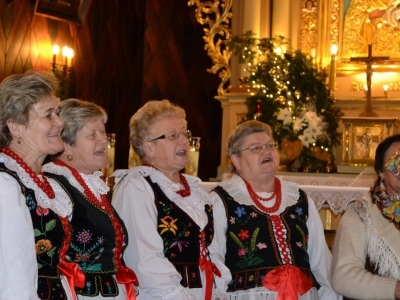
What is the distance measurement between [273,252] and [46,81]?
4.66 ft

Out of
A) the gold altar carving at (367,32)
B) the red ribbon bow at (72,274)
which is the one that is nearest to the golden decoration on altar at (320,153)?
the gold altar carving at (367,32)

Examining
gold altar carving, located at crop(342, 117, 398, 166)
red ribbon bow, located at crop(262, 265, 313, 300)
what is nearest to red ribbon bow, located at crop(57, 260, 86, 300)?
red ribbon bow, located at crop(262, 265, 313, 300)

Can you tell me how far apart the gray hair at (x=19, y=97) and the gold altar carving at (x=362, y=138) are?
190 inches

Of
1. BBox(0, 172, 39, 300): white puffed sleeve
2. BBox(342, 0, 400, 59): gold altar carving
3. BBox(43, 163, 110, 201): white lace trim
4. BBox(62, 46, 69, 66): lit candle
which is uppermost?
BBox(342, 0, 400, 59): gold altar carving

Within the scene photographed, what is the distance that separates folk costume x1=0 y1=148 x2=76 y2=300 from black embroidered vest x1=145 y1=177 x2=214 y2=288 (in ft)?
1.85

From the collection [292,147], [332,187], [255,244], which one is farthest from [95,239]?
[292,147]

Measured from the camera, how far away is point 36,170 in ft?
9.05

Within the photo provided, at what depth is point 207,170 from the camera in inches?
369

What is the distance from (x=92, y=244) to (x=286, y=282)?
40.3 inches

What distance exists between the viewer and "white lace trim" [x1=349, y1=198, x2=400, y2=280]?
337cm

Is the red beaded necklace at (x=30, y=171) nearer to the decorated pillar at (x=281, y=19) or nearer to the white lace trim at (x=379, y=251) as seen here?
the white lace trim at (x=379, y=251)

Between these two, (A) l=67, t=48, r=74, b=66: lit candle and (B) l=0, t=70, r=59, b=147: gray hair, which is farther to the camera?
(A) l=67, t=48, r=74, b=66: lit candle

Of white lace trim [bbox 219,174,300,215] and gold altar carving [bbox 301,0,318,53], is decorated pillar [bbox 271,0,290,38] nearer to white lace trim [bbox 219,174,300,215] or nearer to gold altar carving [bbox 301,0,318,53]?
gold altar carving [bbox 301,0,318,53]

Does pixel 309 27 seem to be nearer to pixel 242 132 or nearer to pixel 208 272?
pixel 242 132
